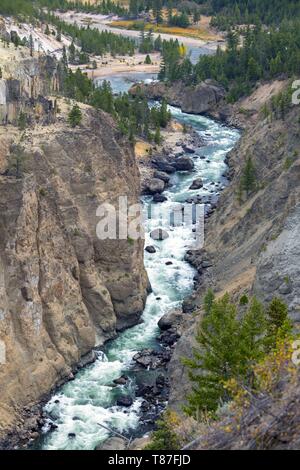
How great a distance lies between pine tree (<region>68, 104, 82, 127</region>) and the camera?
55781 millimetres

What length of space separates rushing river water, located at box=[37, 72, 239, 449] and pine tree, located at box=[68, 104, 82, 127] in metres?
16.6

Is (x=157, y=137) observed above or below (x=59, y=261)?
above

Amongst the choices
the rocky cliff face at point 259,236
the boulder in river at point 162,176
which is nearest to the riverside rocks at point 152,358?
the rocky cliff face at point 259,236

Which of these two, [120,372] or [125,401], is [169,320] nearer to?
[120,372]

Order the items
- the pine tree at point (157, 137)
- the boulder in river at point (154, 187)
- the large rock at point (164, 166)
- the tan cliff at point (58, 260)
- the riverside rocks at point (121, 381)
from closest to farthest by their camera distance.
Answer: the tan cliff at point (58, 260) < the riverside rocks at point (121, 381) < the boulder in river at point (154, 187) < the large rock at point (164, 166) < the pine tree at point (157, 137)

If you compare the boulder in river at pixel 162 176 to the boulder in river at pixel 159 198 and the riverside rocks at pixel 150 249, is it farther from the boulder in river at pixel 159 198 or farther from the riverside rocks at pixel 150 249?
the riverside rocks at pixel 150 249

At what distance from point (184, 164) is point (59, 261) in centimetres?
4604

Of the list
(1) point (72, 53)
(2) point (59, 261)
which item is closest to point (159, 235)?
(2) point (59, 261)

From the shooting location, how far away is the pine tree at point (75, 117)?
55.8 metres

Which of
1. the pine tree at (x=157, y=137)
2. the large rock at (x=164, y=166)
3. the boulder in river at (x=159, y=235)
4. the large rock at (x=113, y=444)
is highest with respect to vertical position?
the pine tree at (x=157, y=137)

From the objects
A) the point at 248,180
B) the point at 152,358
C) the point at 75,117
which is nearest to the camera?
the point at 152,358

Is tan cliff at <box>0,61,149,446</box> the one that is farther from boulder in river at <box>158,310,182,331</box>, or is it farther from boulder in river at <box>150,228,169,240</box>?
boulder in river at <box>150,228,169,240</box>

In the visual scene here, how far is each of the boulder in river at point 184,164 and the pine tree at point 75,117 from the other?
123 feet

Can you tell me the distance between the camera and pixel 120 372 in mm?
49156
